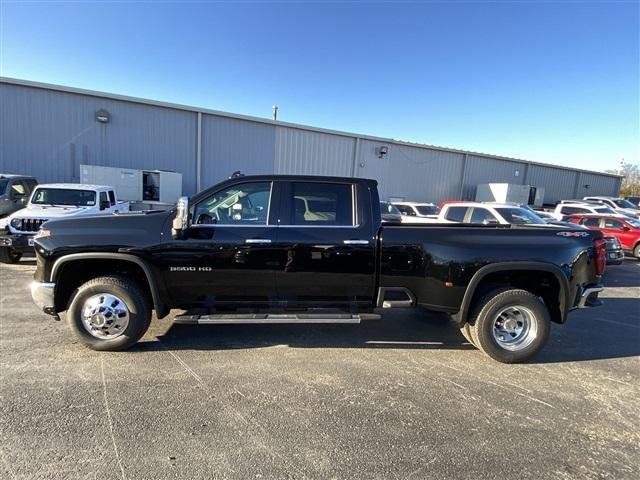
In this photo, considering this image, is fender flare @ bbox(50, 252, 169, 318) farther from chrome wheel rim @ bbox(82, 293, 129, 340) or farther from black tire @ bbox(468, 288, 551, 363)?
black tire @ bbox(468, 288, 551, 363)

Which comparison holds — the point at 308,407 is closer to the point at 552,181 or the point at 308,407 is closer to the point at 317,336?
the point at 317,336

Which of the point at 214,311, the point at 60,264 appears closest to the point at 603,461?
the point at 214,311

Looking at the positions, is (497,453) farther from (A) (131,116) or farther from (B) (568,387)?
(A) (131,116)

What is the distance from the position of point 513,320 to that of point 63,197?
10088 mm

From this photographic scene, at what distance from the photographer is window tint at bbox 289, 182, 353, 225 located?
4.04 metres

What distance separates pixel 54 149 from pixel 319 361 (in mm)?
16823

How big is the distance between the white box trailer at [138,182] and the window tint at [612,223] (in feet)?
54.1

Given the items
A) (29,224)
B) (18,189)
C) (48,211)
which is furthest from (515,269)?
(18,189)

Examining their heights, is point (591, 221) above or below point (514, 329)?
above

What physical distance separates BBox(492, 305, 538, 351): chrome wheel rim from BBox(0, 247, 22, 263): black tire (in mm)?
9024

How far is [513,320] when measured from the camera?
4.04m

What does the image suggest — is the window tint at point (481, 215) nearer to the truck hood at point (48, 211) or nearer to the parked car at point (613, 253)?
the parked car at point (613, 253)

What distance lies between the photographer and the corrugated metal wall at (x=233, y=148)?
59.4 feet

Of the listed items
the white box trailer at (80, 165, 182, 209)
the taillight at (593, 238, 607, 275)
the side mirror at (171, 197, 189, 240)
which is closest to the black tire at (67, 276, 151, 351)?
the side mirror at (171, 197, 189, 240)
